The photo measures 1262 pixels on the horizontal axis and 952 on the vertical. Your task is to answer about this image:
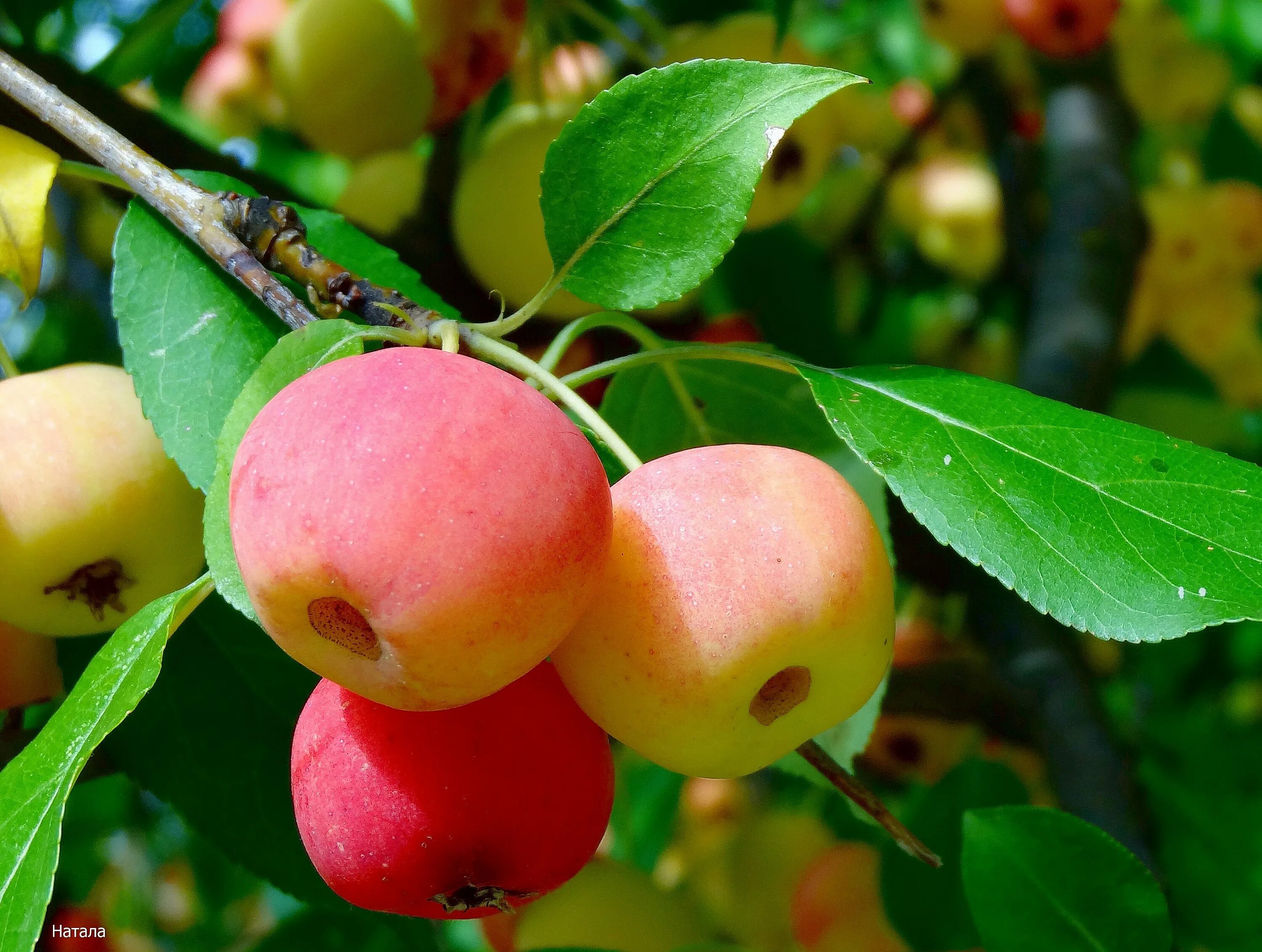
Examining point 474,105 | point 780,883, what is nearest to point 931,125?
point 474,105

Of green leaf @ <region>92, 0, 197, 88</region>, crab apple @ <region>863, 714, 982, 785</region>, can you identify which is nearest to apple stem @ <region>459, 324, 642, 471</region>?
green leaf @ <region>92, 0, 197, 88</region>

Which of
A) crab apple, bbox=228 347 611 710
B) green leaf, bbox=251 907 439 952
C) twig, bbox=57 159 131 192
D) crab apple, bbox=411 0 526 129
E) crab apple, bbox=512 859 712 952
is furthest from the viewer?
crab apple, bbox=411 0 526 129

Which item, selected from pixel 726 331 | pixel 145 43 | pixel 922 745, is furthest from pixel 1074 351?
pixel 145 43

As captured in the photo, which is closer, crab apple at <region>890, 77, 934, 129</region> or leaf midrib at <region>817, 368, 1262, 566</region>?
leaf midrib at <region>817, 368, 1262, 566</region>

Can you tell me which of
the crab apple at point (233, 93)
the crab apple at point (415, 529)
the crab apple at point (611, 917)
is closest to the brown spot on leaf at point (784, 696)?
the crab apple at point (415, 529)

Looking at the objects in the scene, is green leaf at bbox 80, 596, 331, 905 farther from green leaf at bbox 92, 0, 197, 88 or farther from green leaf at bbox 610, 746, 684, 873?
green leaf at bbox 610, 746, 684, 873

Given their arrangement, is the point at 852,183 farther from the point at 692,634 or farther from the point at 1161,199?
the point at 692,634
